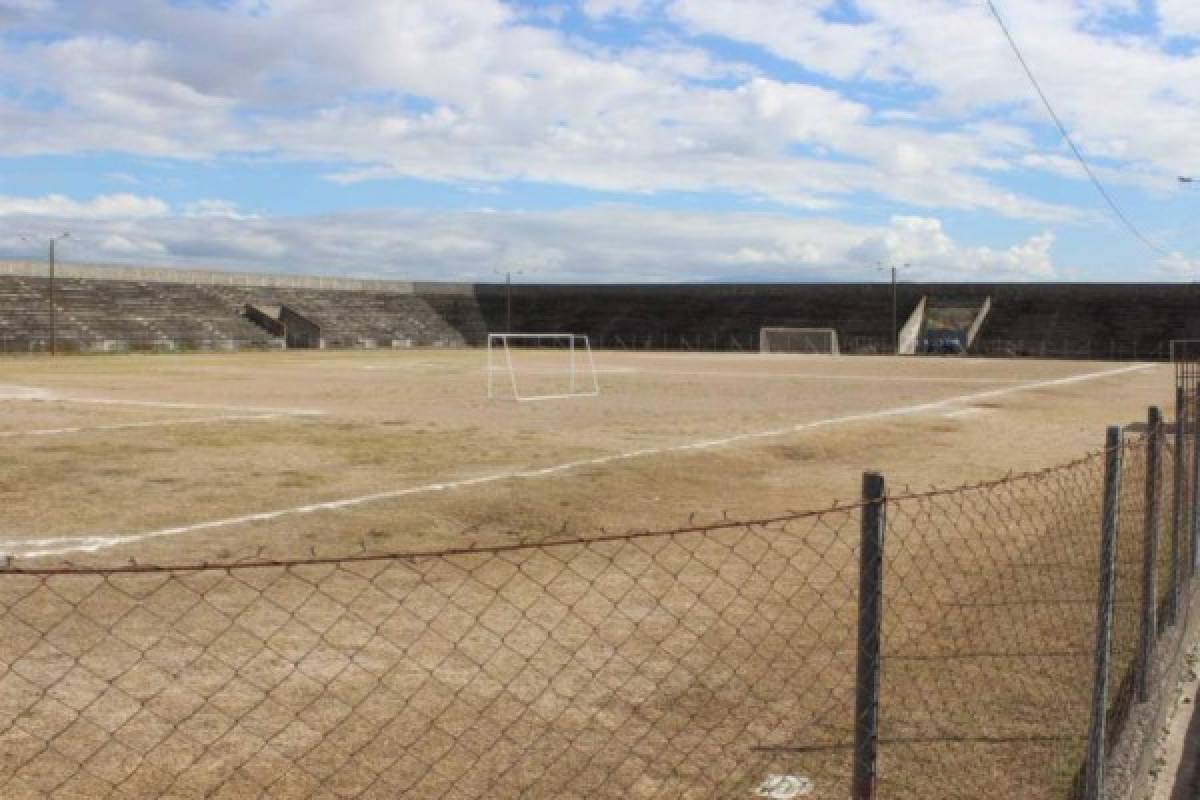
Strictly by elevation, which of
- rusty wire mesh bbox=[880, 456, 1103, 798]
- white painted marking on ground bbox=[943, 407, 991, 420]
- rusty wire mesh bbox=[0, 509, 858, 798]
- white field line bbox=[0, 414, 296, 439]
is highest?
white painted marking on ground bbox=[943, 407, 991, 420]

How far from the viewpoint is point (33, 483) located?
1347cm

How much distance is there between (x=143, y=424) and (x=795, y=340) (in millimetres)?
63227

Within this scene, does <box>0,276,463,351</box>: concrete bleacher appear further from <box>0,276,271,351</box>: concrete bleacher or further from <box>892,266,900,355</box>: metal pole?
<box>892,266,900,355</box>: metal pole

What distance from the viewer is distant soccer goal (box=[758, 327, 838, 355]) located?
255 feet

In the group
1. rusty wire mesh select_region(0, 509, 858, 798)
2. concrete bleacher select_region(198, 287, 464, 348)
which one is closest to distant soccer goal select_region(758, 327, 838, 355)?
concrete bleacher select_region(198, 287, 464, 348)

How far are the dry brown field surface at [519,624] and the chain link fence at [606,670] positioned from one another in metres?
0.02

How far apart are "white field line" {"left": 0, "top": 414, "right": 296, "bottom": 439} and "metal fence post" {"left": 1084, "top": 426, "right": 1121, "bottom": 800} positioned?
17866 mm

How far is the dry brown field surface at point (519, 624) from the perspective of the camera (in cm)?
518

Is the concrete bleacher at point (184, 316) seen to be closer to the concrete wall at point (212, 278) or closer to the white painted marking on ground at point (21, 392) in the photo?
the concrete wall at point (212, 278)

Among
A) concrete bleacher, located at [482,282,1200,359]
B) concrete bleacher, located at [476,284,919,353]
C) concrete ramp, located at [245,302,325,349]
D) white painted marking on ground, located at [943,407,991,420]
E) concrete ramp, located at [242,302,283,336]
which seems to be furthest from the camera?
concrete bleacher, located at [476,284,919,353]

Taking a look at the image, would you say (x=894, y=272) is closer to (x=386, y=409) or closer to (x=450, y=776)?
(x=386, y=409)

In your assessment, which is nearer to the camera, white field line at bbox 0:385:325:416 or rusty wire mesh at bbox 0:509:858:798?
rusty wire mesh at bbox 0:509:858:798

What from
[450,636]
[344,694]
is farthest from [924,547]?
[344,694]

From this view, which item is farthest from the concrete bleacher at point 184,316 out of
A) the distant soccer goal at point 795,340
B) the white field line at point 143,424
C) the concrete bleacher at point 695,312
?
the white field line at point 143,424
